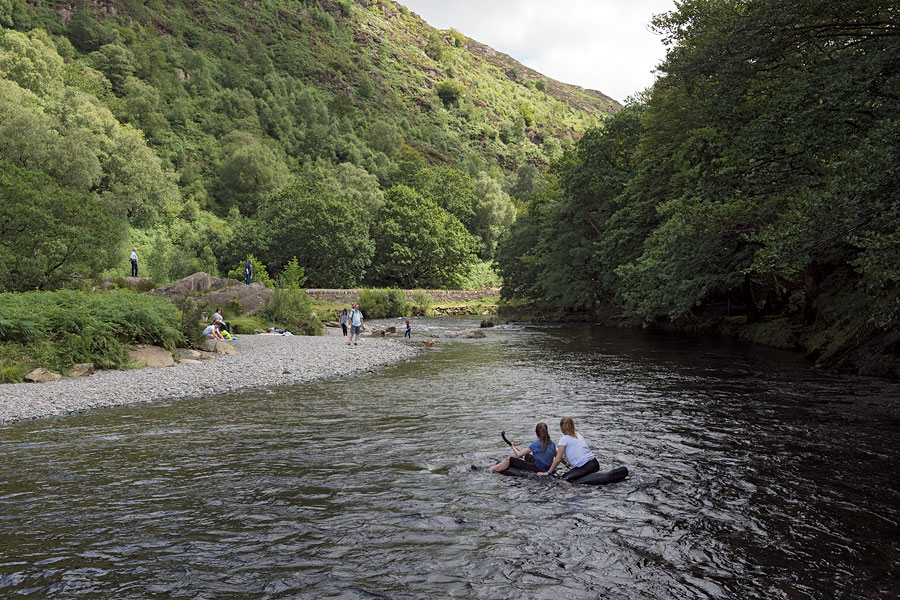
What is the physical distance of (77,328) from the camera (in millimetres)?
19172

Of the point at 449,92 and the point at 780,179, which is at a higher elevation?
the point at 449,92

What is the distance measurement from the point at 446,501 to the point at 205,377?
12.5 meters

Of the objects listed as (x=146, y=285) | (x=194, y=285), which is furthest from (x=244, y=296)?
(x=146, y=285)

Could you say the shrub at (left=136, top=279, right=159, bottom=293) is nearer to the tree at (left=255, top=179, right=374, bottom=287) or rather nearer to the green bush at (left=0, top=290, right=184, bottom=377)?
the green bush at (left=0, top=290, right=184, bottom=377)

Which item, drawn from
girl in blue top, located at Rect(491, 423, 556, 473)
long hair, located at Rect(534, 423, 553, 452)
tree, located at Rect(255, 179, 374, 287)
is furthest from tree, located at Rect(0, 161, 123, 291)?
tree, located at Rect(255, 179, 374, 287)

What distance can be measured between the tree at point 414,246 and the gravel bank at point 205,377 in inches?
1797

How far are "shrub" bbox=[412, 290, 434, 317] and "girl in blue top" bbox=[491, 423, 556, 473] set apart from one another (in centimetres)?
4951

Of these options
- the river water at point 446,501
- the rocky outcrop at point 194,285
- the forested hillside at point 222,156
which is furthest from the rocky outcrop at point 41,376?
the rocky outcrop at point 194,285

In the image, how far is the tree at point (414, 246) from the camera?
244ft

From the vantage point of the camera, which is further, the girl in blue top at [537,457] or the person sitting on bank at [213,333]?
the person sitting on bank at [213,333]

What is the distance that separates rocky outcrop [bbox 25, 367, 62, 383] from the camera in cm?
1678

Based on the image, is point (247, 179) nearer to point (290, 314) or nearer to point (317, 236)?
point (317, 236)

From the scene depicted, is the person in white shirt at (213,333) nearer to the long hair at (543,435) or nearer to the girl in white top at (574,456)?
the long hair at (543,435)

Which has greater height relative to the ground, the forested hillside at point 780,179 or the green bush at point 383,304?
the forested hillside at point 780,179
